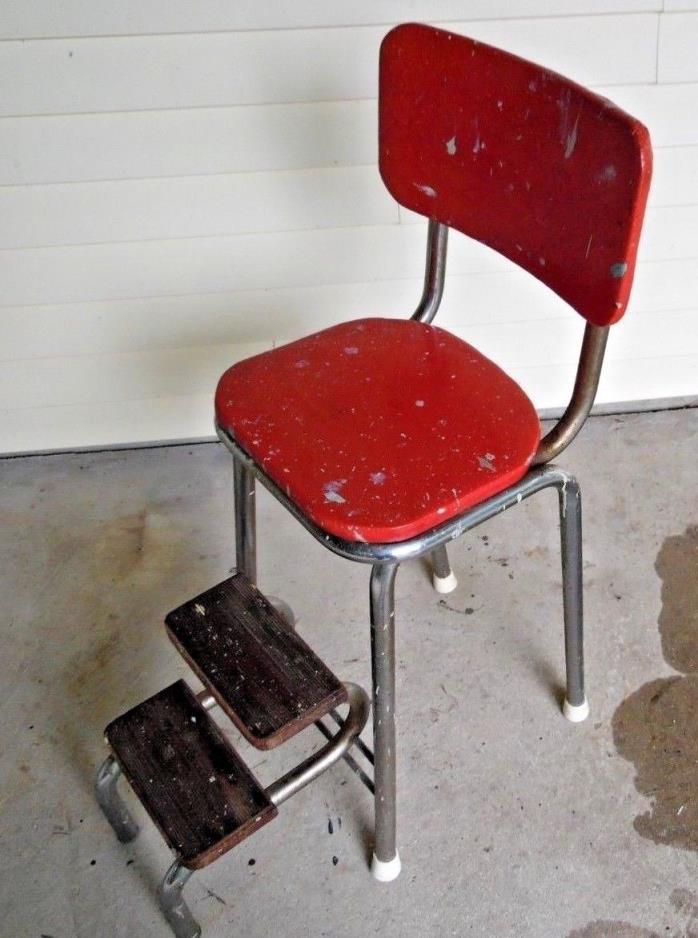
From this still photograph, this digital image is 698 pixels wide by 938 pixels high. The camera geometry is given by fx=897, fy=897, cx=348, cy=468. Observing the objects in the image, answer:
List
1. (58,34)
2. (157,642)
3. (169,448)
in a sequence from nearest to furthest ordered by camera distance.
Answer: (58,34)
(157,642)
(169,448)

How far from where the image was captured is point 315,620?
1487 mm

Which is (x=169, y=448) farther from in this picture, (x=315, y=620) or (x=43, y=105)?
(x=43, y=105)

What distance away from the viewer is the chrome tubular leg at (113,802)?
1133 mm

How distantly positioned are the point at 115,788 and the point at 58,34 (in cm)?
106

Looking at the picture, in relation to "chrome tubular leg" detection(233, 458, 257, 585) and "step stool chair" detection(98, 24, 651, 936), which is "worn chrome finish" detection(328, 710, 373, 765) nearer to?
"step stool chair" detection(98, 24, 651, 936)

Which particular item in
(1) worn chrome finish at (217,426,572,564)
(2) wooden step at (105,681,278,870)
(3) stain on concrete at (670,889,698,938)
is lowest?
(3) stain on concrete at (670,889,698,938)

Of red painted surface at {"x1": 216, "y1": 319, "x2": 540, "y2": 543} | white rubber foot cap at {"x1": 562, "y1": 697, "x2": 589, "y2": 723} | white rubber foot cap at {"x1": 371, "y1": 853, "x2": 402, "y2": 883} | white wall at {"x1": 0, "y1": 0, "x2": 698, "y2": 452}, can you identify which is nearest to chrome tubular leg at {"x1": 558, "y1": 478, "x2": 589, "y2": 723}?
white rubber foot cap at {"x1": 562, "y1": 697, "x2": 589, "y2": 723}

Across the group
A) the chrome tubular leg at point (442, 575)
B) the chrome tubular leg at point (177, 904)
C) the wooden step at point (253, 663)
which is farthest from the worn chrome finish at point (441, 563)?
the chrome tubular leg at point (177, 904)

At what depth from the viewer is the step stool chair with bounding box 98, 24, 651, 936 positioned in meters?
0.89

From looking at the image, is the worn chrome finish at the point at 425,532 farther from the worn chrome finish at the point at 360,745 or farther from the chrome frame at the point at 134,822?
the worn chrome finish at the point at 360,745

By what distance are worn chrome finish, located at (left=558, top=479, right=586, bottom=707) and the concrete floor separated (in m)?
0.08

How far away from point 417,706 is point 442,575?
0.24 m

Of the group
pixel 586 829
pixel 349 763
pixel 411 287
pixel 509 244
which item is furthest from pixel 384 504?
pixel 411 287

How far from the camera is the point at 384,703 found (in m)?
1.00
